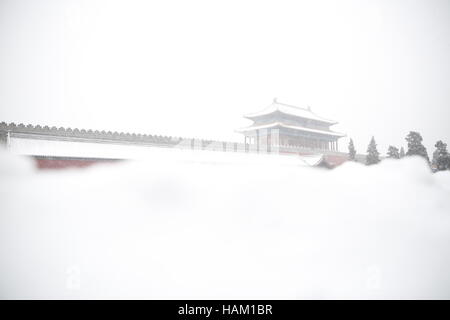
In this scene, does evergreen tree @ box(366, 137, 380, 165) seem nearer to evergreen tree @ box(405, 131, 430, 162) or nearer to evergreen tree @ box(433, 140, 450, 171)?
evergreen tree @ box(405, 131, 430, 162)

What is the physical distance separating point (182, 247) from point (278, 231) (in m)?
4.55

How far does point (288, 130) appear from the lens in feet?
93.6

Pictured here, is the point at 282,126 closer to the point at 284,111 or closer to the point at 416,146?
the point at 284,111

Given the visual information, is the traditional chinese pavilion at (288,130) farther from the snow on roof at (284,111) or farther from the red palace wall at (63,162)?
the red palace wall at (63,162)

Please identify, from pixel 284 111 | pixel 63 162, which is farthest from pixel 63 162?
pixel 284 111

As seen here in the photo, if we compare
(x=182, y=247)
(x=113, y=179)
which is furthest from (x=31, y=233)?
(x=182, y=247)

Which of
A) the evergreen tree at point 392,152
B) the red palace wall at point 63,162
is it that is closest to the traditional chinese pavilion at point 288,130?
the evergreen tree at point 392,152

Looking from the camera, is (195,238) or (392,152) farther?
(392,152)

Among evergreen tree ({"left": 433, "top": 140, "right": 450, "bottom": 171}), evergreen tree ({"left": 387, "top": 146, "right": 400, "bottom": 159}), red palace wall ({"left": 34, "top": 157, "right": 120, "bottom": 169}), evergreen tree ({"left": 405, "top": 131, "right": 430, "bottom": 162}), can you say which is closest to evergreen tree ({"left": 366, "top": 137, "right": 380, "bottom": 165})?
evergreen tree ({"left": 387, "top": 146, "right": 400, "bottom": 159})

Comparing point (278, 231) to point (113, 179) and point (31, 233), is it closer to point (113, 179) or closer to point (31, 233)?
point (113, 179)

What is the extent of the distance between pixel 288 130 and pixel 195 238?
64.3 feet

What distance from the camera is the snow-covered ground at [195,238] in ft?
30.2

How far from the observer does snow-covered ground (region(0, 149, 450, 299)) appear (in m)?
9.20

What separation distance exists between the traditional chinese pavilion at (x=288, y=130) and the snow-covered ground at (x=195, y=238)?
11.7m
